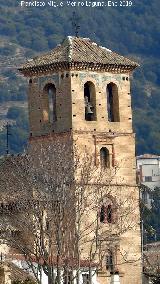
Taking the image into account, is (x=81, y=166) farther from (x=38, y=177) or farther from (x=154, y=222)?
(x=154, y=222)

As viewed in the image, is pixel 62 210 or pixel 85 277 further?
pixel 85 277

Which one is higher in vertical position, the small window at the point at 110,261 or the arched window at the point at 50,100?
the arched window at the point at 50,100

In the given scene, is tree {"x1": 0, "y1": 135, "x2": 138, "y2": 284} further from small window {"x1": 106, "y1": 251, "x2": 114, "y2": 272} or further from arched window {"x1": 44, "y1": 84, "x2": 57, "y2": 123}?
arched window {"x1": 44, "y1": 84, "x2": 57, "y2": 123}

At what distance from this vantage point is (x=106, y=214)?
91500 mm

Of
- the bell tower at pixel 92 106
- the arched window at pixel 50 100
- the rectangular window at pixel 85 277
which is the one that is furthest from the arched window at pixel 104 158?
the rectangular window at pixel 85 277

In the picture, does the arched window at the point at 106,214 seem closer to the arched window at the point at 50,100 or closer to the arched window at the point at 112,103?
the arched window at the point at 112,103

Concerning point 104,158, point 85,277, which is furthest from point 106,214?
point 85,277

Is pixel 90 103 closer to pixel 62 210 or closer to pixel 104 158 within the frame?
pixel 104 158

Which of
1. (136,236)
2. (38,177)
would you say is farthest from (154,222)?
(38,177)

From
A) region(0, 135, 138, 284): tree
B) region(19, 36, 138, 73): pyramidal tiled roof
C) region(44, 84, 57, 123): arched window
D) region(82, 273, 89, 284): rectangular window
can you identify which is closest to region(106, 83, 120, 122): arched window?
region(19, 36, 138, 73): pyramidal tiled roof

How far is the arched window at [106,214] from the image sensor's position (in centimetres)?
9106

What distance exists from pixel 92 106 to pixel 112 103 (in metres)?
2.15

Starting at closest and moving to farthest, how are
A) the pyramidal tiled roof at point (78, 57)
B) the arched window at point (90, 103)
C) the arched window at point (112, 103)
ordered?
1. the pyramidal tiled roof at point (78, 57)
2. the arched window at point (90, 103)
3. the arched window at point (112, 103)

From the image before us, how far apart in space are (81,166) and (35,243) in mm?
10610
